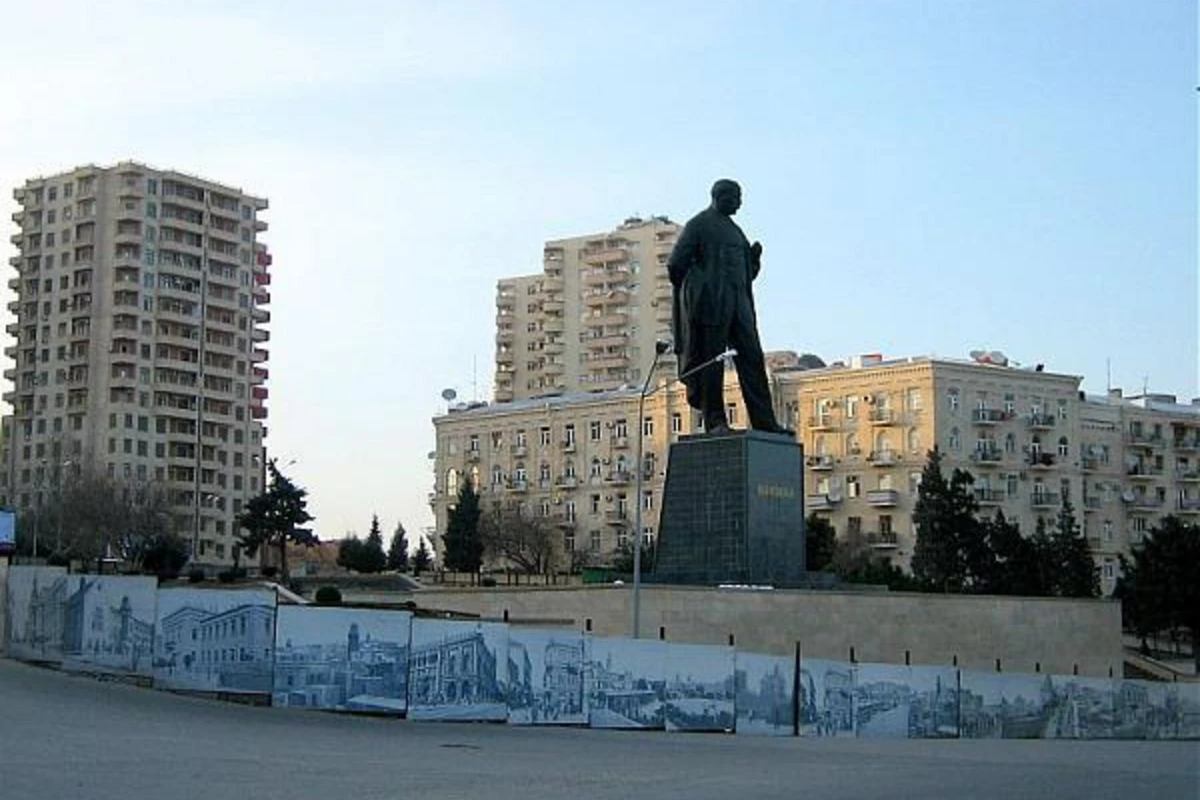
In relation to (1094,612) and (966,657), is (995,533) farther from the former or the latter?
(966,657)

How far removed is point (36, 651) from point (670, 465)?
1415cm

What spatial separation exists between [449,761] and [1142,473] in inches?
3174

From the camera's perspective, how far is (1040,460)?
288 feet

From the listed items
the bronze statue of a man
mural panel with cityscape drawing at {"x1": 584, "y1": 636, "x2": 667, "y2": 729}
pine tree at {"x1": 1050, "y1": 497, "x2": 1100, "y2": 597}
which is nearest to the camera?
mural panel with cityscape drawing at {"x1": 584, "y1": 636, "x2": 667, "y2": 729}

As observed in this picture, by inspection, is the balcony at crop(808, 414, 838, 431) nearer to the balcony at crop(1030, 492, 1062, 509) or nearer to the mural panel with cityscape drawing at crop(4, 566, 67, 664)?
the balcony at crop(1030, 492, 1062, 509)

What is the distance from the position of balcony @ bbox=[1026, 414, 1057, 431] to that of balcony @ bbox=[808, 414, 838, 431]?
10253 mm

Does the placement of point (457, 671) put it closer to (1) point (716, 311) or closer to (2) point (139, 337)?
(1) point (716, 311)

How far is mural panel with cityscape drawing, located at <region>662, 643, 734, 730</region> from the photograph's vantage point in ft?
97.7

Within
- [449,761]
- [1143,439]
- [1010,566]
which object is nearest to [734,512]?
[449,761]

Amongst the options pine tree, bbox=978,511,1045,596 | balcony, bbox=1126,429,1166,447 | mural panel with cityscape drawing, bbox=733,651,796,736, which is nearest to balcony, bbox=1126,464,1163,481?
balcony, bbox=1126,429,1166,447

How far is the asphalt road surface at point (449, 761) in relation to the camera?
1599 cm

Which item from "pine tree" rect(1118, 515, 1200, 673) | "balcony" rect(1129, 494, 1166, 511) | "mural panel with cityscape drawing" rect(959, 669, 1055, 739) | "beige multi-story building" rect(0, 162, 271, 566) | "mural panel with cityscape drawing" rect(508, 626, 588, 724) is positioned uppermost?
"beige multi-story building" rect(0, 162, 271, 566)

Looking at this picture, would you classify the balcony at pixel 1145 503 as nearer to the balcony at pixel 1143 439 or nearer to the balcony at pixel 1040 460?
the balcony at pixel 1143 439

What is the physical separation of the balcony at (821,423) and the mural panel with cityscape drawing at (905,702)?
52.8 metres
